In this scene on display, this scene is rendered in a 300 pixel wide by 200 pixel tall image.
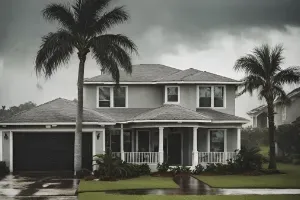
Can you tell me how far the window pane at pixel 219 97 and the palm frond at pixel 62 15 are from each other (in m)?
8.55

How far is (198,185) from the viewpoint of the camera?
2014 centimetres

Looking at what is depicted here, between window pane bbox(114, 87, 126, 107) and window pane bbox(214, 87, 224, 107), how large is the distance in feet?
14.5

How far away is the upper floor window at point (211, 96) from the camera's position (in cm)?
2827

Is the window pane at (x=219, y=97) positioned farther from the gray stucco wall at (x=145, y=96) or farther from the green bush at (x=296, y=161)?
the green bush at (x=296, y=161)

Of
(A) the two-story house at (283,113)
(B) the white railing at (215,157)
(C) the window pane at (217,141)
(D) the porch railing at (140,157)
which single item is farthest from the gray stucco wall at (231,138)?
(D) the porch railing at (140,157)

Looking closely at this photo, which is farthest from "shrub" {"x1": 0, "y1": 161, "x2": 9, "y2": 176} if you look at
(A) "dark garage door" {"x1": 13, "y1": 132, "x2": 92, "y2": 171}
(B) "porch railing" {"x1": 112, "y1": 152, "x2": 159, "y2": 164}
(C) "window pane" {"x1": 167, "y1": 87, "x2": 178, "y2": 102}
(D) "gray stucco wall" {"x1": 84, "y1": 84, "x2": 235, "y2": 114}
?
(C) "window pane" {"x1": 167, "y1": 87, "x2": 178, "y2": 102}

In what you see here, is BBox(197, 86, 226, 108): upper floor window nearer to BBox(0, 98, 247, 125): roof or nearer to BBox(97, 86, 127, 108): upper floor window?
BBox(0, 98, 247, 125): roof

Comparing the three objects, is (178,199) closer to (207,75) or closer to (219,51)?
(219,51)

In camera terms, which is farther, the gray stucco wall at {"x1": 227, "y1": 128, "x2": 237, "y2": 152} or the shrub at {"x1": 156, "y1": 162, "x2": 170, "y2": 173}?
the gray stucco wall at {"x1": 227, "y1": 128, "x2": 237, "y2": 152}

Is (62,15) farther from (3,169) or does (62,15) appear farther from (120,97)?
(120,97)

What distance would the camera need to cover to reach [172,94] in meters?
28.5

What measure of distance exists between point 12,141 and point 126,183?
6.99 meters

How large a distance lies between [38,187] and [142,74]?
1178cm

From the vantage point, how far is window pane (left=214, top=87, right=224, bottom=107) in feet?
92.8
